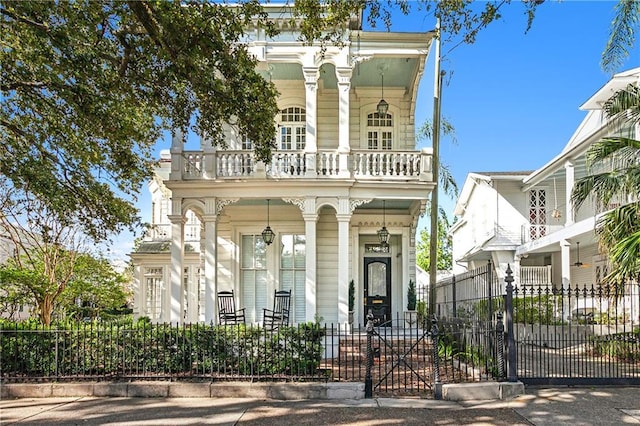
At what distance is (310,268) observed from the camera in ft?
45.0

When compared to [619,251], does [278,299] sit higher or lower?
lower

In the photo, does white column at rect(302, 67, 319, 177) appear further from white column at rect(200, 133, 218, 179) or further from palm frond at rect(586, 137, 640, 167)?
palm frond at rect(586, 137, 640, 167)

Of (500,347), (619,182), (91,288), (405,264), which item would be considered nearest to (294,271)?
(405,264)

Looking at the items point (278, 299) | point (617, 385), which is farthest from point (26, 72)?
point (617, 385)

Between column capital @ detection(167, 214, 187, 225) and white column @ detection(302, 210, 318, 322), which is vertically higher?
column capital @ detection(167, 214, 187, 225)

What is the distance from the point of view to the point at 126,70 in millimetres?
9758

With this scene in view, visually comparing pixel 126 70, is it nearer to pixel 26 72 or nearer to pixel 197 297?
pixel 26 72

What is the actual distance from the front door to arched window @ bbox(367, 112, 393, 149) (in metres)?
3.71

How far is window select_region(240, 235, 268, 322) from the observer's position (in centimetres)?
1630

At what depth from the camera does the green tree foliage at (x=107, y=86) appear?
8.36 metres

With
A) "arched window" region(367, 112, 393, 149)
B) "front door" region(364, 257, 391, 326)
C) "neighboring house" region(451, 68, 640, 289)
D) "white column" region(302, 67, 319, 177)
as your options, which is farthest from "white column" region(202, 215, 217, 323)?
"neighboring house" region(451, 68, 640, 289)

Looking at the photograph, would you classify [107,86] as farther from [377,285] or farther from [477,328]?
[377,285]

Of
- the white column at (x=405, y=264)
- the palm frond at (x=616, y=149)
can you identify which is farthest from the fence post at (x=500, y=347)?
the white column at (x=405, y=264)

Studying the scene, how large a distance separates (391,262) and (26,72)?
11.5 m
